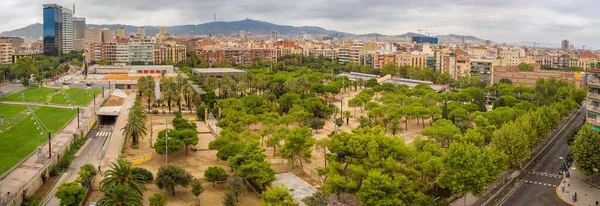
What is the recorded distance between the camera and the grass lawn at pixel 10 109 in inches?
2197

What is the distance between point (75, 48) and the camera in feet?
600

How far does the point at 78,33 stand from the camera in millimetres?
188000

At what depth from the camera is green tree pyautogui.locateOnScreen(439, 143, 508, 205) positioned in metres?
27.4

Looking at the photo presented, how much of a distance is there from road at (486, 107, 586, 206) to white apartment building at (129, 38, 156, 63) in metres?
110

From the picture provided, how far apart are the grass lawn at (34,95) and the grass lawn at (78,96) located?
1.66 m

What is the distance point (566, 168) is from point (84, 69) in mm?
87191

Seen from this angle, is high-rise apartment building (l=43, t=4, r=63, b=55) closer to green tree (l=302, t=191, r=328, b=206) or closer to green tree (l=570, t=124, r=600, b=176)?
green tree (l=302, t=191, r=328, b=206)

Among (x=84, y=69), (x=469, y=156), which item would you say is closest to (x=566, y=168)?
(x=469, y=156)

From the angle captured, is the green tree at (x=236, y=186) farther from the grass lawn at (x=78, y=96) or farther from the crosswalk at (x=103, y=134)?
the grass lawn at (x=78, y=96)

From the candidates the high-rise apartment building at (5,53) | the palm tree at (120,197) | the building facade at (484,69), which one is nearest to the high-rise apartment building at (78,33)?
the high-rise apartment building at (5,53)

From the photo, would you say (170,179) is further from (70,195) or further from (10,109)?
(10,109)

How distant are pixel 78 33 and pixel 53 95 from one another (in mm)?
126144

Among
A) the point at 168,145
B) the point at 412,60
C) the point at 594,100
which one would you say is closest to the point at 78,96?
the point at 168,145

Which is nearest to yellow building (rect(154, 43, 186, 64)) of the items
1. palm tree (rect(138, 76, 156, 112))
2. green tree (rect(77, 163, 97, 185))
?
palm tree (rect(138, 76, 156, 112))
